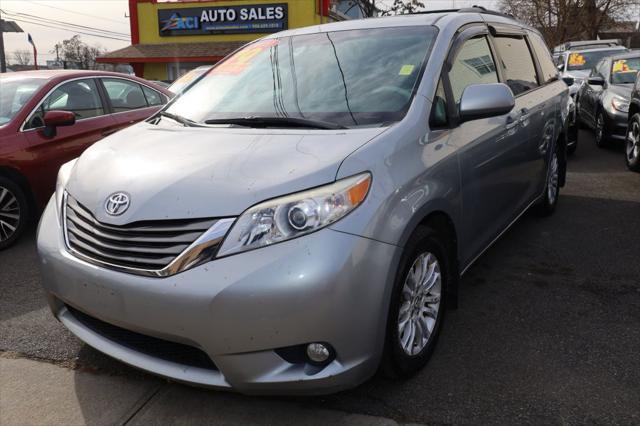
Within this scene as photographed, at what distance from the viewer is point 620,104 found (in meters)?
8.22

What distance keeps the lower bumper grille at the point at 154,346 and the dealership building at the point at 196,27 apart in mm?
23276

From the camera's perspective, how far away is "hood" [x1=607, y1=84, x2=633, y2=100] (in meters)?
8.19

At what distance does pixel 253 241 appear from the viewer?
7.07 feet

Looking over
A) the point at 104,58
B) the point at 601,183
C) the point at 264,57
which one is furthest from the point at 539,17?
the point at 264,57

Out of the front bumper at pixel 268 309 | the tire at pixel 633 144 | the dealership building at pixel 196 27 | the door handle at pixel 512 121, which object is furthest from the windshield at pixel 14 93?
the dealership building at pixel 196 27

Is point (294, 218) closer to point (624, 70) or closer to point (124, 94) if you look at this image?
point (124, 94)

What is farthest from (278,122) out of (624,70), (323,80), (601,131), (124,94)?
(624,70)

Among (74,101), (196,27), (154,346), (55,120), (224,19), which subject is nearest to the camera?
(154,346)

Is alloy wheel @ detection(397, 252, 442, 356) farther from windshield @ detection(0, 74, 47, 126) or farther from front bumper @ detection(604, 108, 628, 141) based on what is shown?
front bumper @ detection(604, 108, 628, 141)

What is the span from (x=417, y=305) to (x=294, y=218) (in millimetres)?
866

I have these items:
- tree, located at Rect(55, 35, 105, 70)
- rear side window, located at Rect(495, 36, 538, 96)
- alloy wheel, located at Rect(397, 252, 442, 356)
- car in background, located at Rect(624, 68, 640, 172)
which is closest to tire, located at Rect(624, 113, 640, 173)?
car in background, located at Rect(624, 68, 640, 172)

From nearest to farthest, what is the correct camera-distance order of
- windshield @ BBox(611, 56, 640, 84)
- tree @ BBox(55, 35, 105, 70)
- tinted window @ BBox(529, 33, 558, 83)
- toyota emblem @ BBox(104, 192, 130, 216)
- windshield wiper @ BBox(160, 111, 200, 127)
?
1. toyota emblem @ BBox(104, 192, 130, 216)
2. windshield wiper @ BBox(160, 111, 200, 127)
3. tinted window @ BBox(529, 33, 558, 83)
4. windshield @ BBox(611, 56, 640, 84)
5. tree @ BBox(55, 35, 105, 70)

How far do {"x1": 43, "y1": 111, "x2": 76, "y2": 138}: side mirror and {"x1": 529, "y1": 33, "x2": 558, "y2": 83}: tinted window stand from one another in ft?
13.7

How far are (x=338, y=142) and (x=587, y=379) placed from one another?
163 cm
